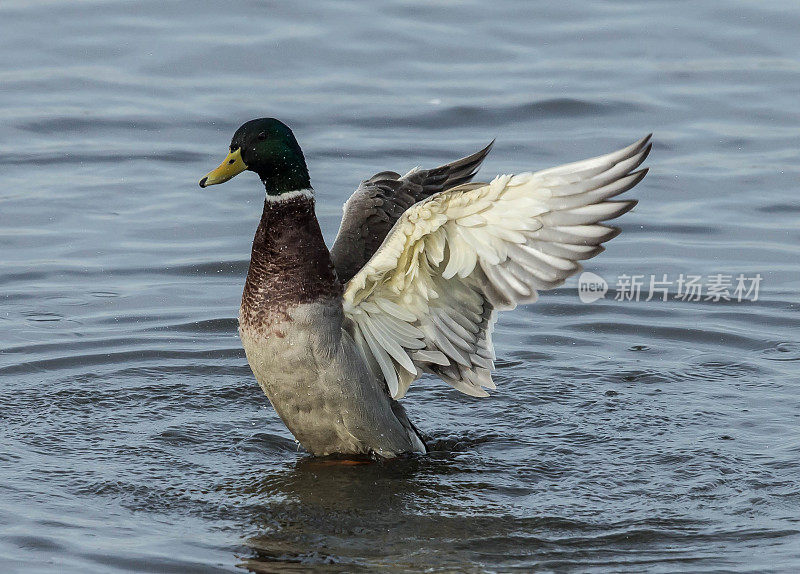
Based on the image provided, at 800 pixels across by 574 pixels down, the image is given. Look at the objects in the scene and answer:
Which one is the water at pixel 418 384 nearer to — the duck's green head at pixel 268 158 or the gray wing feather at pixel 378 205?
the gray wing feather at pixel 378 205

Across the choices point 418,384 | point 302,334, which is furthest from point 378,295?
point 418,384

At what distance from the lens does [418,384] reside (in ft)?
28.6

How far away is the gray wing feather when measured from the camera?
7738mm

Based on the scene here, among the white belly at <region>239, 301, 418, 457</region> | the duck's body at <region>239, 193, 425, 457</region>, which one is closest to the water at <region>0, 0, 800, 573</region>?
the white belly at <region>239, 301, 418, 457</region>

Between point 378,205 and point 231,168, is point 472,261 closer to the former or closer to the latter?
point 231,168

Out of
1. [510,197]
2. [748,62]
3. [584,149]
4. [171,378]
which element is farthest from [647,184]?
[510,197]

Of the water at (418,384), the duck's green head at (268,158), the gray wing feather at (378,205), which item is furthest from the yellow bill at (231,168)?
the water at (418,384)

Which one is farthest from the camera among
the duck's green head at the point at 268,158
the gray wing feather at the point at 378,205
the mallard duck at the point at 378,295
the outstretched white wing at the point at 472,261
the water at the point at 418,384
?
the gray wing feather at the point at 378,205

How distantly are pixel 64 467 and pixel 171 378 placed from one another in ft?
4.95

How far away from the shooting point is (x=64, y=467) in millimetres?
7098

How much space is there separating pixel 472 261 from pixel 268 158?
4.33ft

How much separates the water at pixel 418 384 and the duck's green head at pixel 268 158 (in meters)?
1.48

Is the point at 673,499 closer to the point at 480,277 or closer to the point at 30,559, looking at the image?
the point at 480,277

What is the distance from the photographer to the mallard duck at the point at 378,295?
20.7 feet
